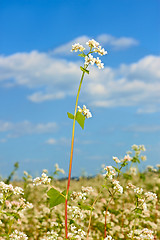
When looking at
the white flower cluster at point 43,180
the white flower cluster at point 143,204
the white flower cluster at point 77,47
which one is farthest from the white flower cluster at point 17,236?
A: the white flower cluster at point 77,47

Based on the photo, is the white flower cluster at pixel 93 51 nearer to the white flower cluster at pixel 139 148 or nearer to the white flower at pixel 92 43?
the white flower at pixel 92 43

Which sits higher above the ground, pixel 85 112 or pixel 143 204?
pixel 85 112

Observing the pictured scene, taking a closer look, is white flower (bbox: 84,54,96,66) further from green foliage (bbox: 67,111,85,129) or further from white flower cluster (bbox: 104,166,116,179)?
white flower cluster (bbox: 104,166,116,179)

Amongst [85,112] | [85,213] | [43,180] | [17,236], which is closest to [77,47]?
[85,112]

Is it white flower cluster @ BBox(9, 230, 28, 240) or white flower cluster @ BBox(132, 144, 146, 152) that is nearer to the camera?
white flower cluster @ BBox(9, 230, 28, 240)

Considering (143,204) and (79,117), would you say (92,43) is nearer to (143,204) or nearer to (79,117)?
(79,117)

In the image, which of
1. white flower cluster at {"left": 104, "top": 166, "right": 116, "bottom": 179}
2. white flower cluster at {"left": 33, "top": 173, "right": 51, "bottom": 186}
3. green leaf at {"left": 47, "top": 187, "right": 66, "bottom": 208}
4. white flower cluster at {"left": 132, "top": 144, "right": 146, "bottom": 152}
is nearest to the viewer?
green leaf at {"left": 47, "top": 187, "right": 66, "bottom": 208}

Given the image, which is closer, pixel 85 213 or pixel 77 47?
pixel 77 47

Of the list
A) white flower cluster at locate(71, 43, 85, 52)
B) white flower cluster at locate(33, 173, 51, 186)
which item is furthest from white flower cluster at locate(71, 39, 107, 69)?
white flower cluster at locate(33, 173, 51, 186)

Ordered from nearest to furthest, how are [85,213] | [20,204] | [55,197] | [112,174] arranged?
[55,197] < [112,174] < [20,204] < [85,213]

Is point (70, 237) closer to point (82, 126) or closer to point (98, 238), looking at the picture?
point (82, 126)

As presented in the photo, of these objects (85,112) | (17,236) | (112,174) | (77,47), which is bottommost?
(17,236)
